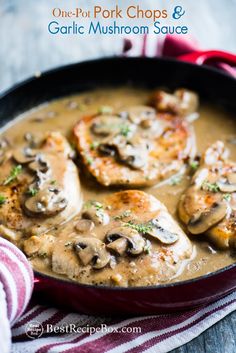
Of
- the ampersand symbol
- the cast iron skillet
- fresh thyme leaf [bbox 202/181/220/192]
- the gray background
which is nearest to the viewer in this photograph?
fresh thyme leaf [bbox 202/181/220/192]

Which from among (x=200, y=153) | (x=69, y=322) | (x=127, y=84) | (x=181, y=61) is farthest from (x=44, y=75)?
(x=69, y=322)

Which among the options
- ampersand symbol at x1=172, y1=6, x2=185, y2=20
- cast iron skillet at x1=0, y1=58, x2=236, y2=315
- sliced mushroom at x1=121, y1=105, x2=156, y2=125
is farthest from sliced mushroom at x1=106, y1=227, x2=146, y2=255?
ampersand symbol at x1=172, y1=6, x2=185, y2=20

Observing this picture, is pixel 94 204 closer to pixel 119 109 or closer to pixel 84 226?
pixel 84 226

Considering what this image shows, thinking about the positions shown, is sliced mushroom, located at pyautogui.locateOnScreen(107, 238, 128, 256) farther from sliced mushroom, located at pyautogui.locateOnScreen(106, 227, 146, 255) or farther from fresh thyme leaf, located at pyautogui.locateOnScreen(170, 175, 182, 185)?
fresh thyme leaf, located at pyautogui.locateOnScreen(170, 175, 182, 185)

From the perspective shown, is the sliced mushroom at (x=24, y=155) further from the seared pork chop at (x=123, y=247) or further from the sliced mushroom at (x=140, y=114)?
the sliced mushroom at (x=140, y=114)

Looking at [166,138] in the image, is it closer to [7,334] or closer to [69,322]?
[69,322]

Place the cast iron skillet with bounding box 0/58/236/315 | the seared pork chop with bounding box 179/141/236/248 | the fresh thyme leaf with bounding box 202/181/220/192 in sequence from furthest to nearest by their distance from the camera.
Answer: the cast iron skillet with bounding box 0/58/236/315
the fresh thyme leaf with bounding box 202/181/220/192
the seared pork chop with bounding box 179/141/236/248
